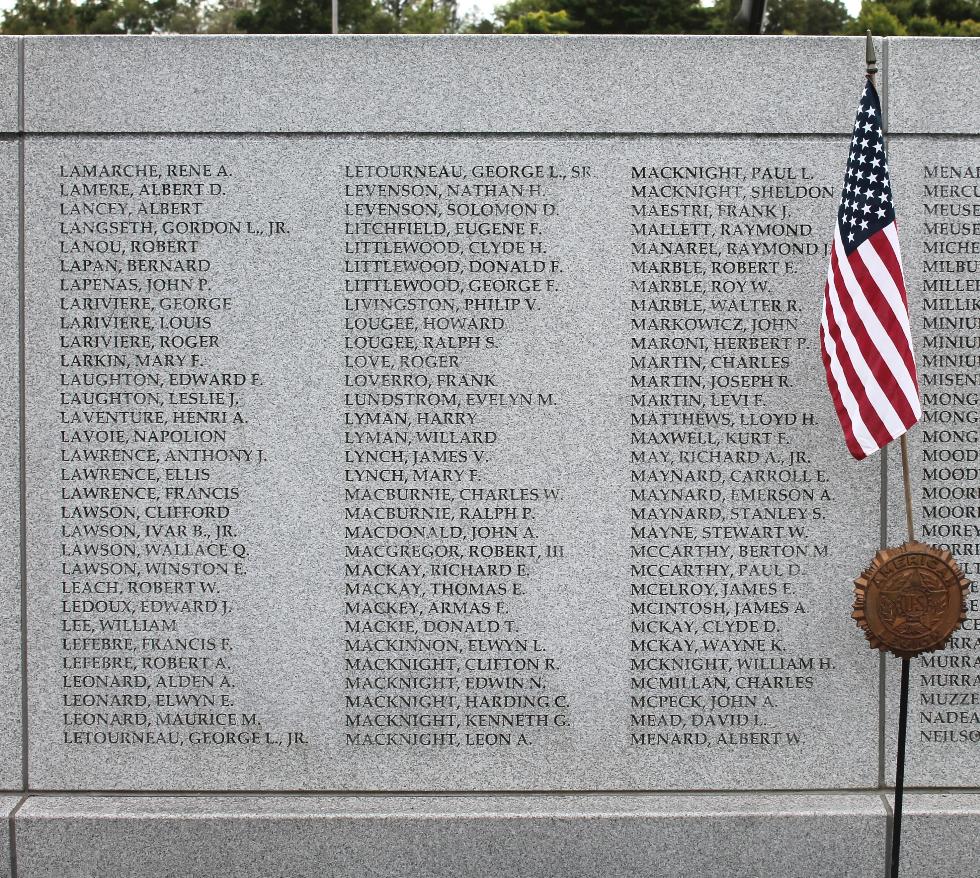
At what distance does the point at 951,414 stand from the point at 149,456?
14.3 feet

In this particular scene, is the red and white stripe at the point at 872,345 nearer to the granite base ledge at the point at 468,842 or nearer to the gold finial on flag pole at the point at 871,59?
the gold finial on flag pole at the point at 871,59

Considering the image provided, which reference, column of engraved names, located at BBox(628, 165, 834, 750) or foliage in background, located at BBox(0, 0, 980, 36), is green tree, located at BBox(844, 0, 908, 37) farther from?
column of engraved names, located at BBox(628, 165, 834, 750)

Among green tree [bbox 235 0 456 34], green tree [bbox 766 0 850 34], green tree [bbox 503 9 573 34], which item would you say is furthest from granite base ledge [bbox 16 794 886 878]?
green tree [bbox 766 0 850 34]

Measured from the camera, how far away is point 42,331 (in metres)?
5.73

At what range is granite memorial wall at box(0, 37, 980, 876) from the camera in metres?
5.71

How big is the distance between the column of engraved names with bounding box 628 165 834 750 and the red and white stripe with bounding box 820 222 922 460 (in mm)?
595

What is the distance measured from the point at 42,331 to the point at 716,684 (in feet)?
13.5

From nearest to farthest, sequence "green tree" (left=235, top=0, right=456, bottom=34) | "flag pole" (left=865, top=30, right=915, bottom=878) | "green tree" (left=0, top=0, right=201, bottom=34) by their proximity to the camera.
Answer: "flag pole" (left=865, top=30, right=915, bottom=878), "green tree" (left=235, top=0, right=456, bottom=34), "green tree" (left=0, top=0, right=201, bottom=34)

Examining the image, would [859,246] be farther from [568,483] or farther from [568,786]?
[568,786]

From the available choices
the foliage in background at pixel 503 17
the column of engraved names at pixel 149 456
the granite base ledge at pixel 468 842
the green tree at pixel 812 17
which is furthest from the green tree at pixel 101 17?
the granite base ledge at pixel 468 842

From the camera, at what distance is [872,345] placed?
16.6 feet

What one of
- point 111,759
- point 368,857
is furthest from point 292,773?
point 111,759

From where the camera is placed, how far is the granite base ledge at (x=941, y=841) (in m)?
5.64

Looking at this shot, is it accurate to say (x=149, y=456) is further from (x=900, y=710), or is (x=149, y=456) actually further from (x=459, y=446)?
(x=900, y=710)
